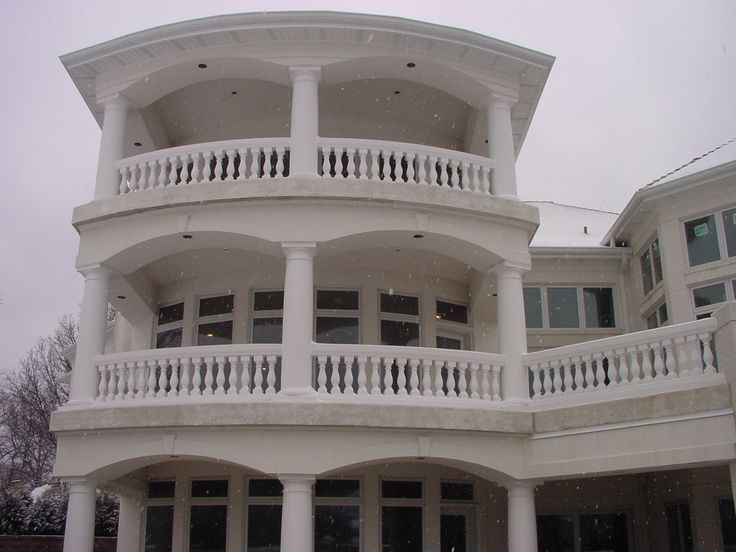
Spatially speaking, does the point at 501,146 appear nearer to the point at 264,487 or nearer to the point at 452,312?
the point at 452,312

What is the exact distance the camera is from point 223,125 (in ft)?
57.8

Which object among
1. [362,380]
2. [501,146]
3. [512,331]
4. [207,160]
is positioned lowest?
[362,380]

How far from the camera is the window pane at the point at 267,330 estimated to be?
53.0 feet

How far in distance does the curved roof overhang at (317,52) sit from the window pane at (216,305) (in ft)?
Result: 13.4

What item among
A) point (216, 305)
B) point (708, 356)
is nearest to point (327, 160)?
point (216, 305)

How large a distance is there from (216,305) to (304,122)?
437 cm

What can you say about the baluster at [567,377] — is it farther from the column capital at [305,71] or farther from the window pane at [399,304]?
the column capital at [305,71]

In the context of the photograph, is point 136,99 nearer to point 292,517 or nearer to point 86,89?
point 86,89

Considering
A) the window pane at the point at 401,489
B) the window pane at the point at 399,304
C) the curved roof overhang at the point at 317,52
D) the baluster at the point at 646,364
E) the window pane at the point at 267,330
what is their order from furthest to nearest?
the window pane at the point at 399,304, the window pane at the point at 267,330, the window pane at the point at 401,489, the curved roof overhang at the point at 317,52, the baluster at the point at 646,364

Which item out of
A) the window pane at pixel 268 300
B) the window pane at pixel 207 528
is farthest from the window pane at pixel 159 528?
the window pane at pixel 268 300

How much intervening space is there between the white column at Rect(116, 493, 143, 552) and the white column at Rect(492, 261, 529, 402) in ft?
25.5

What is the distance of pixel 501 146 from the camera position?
50.2 ft

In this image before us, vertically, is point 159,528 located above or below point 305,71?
below

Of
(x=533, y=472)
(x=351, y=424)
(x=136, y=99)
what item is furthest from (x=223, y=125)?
(x=533, y=472)
